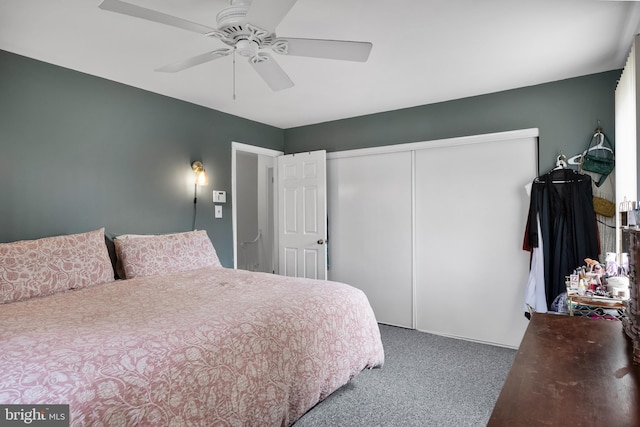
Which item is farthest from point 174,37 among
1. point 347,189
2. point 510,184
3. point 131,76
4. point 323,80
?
point 510,184

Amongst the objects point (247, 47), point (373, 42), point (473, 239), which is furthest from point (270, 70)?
point (473, 239)

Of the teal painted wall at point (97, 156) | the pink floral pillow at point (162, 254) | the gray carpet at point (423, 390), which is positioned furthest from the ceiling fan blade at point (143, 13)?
the gray carpet at point (423, 390)

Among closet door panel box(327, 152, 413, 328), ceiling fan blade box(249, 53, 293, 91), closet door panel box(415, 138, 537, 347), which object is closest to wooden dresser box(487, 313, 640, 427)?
ceiling fan blade box(249, 53, 293, 91)

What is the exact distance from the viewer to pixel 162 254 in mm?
2748

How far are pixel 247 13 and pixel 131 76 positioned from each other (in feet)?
5.80

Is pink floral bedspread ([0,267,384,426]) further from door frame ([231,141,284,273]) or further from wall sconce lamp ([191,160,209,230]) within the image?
door frame ([231,141,284,273])

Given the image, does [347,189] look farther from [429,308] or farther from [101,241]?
[101,241]

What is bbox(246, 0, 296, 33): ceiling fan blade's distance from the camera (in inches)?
56.0

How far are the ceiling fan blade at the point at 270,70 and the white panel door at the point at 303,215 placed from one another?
1863mm

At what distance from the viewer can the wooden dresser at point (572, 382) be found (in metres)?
0.71

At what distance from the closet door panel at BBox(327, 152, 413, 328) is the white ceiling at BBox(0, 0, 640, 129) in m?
0.94

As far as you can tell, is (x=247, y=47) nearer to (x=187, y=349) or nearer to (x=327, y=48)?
(x=327, y=48)

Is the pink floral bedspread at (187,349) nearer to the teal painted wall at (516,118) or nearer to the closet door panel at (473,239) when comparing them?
the closet door panel at (473,239)

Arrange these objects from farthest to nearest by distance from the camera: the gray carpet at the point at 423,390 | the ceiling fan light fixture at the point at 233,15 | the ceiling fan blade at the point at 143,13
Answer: the gray carpet at the point at 423,390
the ceiling fan light fixture at the point at 233,15
the ceiling fan blade at the point at 143,13
